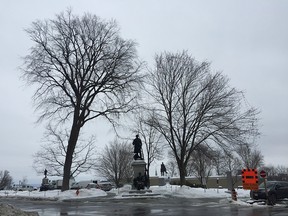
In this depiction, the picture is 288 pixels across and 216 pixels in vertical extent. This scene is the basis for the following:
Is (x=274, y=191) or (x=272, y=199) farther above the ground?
(x=274, y=191)

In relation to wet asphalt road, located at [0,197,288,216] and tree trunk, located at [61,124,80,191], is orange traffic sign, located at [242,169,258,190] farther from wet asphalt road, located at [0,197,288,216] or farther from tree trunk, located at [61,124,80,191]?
tree trunk, located at [61,124,80,191]

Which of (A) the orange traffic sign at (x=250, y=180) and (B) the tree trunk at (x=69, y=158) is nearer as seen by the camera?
(A) the orange traffic sign at (x=250, y=180)

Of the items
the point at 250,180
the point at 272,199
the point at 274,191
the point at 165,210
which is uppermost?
the point at 250,180

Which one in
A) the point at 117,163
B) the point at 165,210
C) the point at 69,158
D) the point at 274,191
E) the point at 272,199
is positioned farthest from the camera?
the point at 117,163

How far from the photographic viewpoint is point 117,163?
8844 centimetres

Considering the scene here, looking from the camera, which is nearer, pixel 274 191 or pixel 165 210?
pixel 165 210

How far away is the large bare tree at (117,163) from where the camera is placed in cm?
8644

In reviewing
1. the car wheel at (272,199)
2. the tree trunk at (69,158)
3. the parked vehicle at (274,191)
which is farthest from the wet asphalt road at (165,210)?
the tree trunk at (69,158)

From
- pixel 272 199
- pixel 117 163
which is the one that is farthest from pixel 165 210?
pixel 117 163

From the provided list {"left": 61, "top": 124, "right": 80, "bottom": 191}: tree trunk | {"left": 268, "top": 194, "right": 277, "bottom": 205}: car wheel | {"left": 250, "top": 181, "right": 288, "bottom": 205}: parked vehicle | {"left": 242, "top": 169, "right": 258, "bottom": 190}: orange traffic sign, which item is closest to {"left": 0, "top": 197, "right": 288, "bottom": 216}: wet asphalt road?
{"left": 268, "top": 194, "right": 277, "bottom": 205}: car wheel

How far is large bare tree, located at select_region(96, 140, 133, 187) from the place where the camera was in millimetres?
86438

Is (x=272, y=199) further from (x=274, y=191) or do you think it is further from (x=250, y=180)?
(x=250, y=180)

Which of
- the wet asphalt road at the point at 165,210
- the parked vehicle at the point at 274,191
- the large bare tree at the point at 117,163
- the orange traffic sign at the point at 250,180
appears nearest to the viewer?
the wet asphalt road at the point at 165,210

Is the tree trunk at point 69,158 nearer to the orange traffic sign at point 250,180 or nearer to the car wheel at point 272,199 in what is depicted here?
the orange traffic sign at point 250,180
